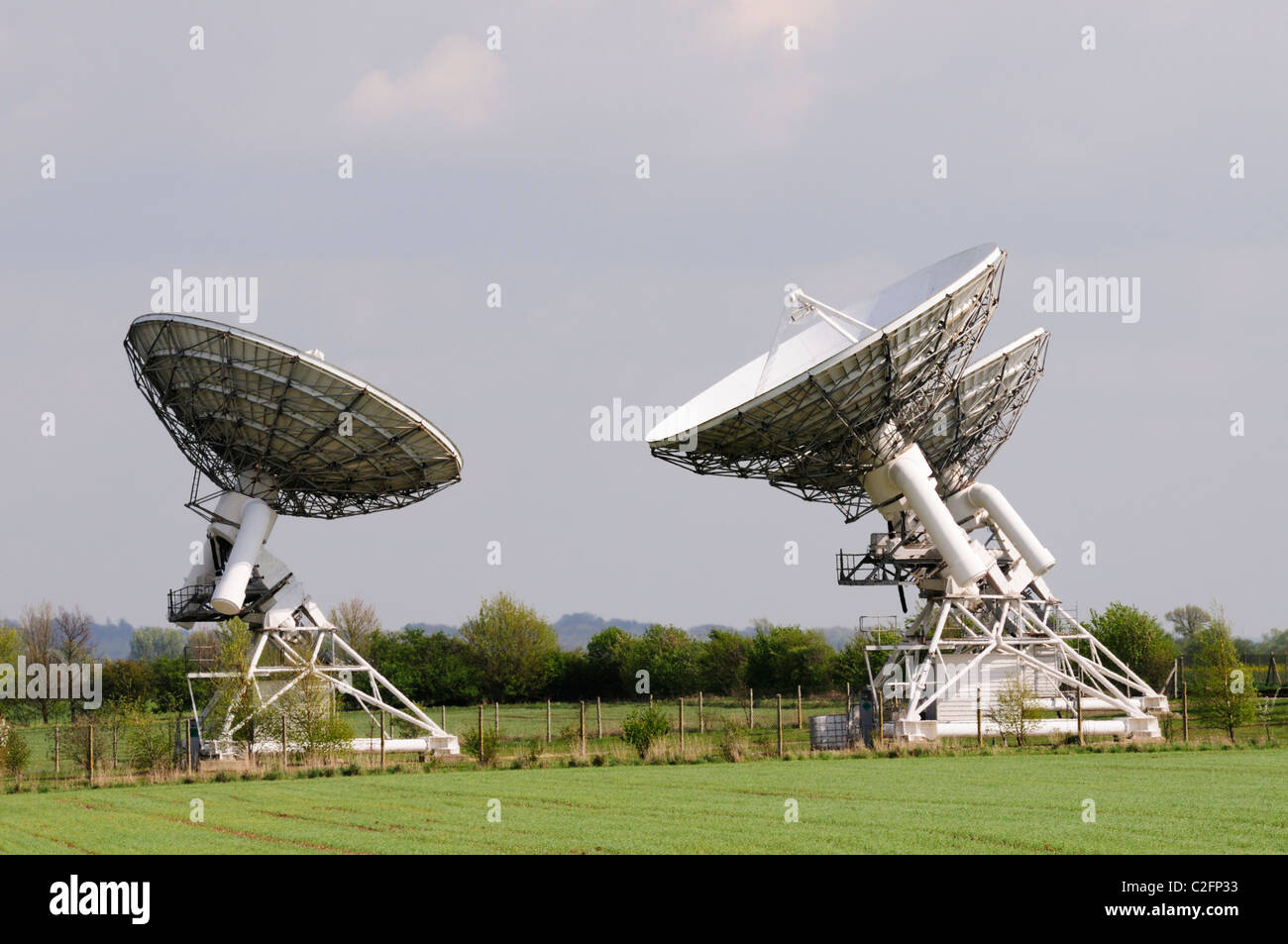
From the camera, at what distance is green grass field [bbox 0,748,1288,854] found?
682 inches

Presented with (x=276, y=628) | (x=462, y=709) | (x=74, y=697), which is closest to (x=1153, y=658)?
(x=462, y=709)

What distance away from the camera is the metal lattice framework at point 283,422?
131ft

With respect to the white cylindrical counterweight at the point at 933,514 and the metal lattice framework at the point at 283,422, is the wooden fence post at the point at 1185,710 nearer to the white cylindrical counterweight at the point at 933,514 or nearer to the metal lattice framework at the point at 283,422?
the white cylindrical counterweight at the point at 933,514

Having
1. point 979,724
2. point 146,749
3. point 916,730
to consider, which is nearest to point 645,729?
point 979,724

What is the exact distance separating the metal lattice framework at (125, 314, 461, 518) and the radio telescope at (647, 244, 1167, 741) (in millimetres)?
8091

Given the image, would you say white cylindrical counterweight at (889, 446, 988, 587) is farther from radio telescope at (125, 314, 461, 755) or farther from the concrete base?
radio telescope at (125, 314, 461, 755)

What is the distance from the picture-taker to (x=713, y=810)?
22.4m

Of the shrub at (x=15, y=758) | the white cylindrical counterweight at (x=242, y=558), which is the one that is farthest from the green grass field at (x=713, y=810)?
the white cylindrical counterweight at (x=242, y=558)

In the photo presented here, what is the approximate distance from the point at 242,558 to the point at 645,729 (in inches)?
566

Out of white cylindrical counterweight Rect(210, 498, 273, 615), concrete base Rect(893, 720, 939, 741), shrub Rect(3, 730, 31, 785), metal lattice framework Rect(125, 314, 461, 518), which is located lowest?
concrete base Rect(893, 720, 939, 741)

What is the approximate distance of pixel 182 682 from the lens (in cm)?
8500

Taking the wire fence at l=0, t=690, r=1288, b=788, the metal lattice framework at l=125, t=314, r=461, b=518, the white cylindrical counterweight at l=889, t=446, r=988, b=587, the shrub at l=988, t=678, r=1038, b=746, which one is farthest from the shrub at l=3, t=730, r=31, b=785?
the white cylindrical counterweight at l=889, t=446, r=988, b=587
